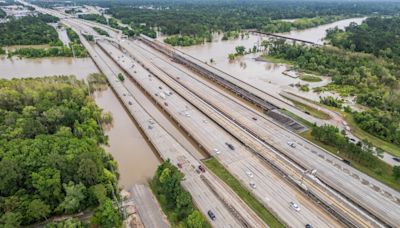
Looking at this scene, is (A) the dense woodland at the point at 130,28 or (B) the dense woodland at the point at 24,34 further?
(A) the dense woodland at the point at 130,28

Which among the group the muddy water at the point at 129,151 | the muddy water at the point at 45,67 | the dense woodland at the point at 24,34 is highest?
the dense woodland at the point at 24,34

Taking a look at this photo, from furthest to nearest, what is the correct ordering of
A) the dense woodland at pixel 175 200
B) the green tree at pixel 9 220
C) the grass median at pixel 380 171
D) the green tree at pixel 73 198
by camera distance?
the grass median at pixel 380 171 < the green tree at pixel 73 198 < the dense woodland at pixel 175 200 < the green tree at pixel 9 220

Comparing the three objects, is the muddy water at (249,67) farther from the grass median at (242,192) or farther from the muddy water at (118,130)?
the muddy water at (118,130)

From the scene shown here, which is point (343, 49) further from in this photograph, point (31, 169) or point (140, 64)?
point (31, 169)

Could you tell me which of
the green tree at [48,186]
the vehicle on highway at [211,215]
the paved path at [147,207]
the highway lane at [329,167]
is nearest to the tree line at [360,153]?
the highway lane at [329,167]

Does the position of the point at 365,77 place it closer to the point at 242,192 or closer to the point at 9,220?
the point at 242,192

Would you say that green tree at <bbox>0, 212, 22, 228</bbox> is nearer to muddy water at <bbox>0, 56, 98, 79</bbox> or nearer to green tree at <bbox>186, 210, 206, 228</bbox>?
green tree at <bbox>186, 210, 206, 228</bbox>

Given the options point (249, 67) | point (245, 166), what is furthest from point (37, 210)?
point (249, 67)

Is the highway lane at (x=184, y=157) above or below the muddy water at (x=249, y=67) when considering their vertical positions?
below
